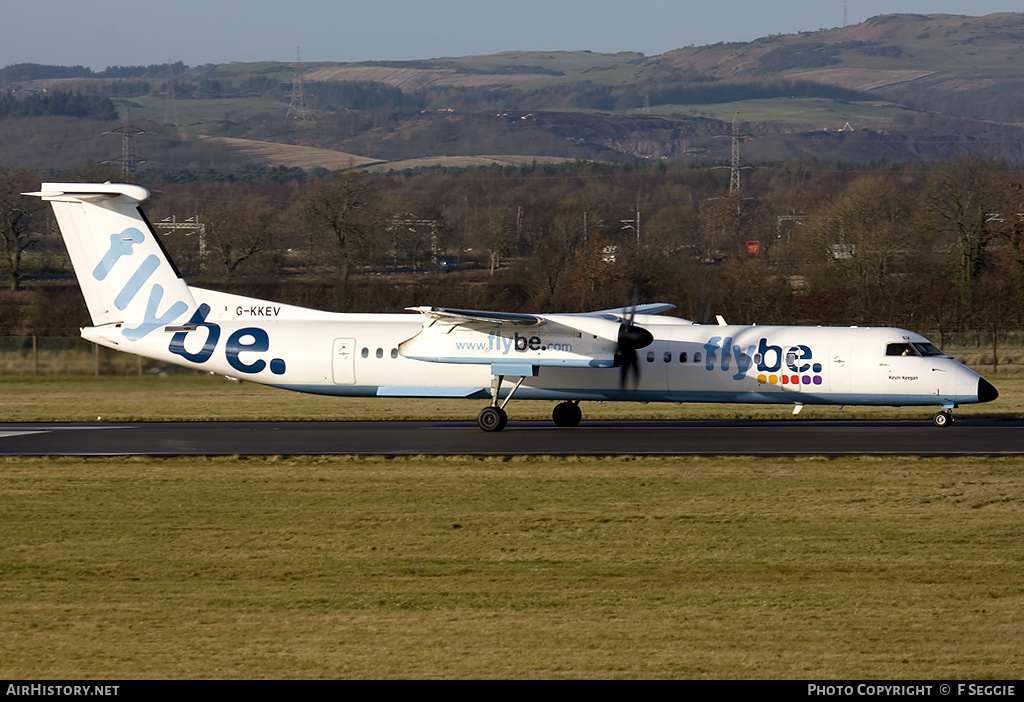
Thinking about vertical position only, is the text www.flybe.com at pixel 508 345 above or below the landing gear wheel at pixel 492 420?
above

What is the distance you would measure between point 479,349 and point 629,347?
345 cm

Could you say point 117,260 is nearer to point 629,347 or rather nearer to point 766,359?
point 629,347

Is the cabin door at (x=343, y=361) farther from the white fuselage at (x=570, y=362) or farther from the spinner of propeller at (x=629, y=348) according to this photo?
the spinner of propeller at (x=629, y=348)

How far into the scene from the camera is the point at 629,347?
1008 inches

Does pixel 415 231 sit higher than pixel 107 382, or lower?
higher

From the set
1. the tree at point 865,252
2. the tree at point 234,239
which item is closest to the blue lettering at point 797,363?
the tree at point 865,252

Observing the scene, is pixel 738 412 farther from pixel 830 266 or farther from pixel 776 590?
pixel 830 266

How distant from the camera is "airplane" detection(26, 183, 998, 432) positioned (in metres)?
26.0

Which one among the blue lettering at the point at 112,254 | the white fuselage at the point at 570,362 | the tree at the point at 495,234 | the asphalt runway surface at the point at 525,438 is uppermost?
the tree at the point at 495,234

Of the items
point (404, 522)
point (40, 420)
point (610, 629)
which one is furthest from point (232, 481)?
point (40, 420)

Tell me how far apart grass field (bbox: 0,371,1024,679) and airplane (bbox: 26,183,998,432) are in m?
4.57

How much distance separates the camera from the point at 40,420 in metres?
29.8

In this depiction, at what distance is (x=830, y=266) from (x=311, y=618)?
53611 mm

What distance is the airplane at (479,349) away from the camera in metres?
26.0
